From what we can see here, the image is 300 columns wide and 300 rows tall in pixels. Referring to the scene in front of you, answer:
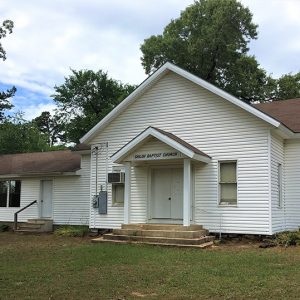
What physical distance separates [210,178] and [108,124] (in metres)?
5.05

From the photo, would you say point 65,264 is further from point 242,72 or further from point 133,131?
point 242,72

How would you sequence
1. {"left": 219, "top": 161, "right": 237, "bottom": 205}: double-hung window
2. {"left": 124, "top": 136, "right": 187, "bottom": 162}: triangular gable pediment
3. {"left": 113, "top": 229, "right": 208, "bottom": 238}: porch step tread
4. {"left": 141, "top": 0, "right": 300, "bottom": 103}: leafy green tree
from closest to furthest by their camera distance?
1. {"left": 113, "top": 229, "right": 208, "bottom": 238}: porch step tread
2. {"left": 219, "top": 161, "right": 237, "bottom": 205}: double-hung window
3. {"left": 124, "top": 136, "right": 187, "bottom": 162}: triangular gable pediment
4. {"left": 141, "top": 0, "right": 300, "bottom": 103}: leafy green tree

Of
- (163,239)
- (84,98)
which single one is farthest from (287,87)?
(163,239)

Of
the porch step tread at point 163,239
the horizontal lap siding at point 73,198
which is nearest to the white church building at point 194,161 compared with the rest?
the porch step tread at point 163,239

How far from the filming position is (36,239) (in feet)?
63.3

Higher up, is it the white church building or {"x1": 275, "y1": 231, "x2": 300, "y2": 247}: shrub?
the white church building

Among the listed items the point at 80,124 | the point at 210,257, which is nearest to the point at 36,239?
the point at 210,257

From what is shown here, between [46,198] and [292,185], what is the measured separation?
12432 millimetres

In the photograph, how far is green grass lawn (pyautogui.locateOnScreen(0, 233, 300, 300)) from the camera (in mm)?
8562

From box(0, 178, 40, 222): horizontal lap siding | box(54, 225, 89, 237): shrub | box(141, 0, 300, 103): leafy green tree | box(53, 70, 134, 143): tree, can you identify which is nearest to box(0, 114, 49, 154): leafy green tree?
box(53, 70, 134, 143): tree

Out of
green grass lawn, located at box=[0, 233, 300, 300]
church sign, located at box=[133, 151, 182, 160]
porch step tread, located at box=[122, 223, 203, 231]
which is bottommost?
green grass lawn, located at box=[0, 233, 300, 300]

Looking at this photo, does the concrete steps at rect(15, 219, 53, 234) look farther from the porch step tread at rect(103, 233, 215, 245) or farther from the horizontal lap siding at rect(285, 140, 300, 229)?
the horizontal lap siding at rect(285, 140, 300, 229)

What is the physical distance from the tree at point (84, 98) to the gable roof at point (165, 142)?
23838mm

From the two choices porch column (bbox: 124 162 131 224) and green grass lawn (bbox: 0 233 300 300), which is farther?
porch column (bbox: 124 162 131 224)
